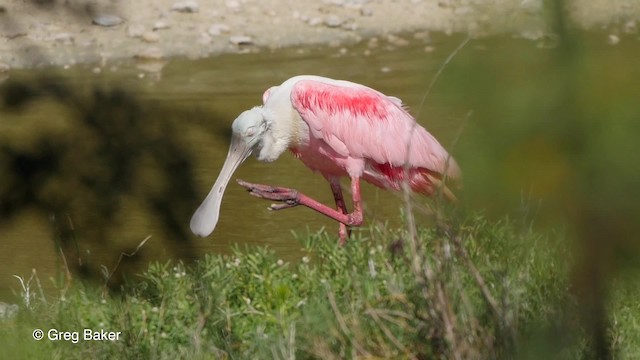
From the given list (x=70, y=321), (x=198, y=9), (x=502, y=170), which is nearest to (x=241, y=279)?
(x=70, y=321)

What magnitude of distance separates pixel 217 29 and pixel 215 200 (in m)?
2.88

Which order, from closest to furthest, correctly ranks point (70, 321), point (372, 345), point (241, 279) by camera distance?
point (372, 345) < point (70, 321) < point (241, 279)

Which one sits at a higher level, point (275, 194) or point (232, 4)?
point (275, 194)

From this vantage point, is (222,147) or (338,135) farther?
(222,147)

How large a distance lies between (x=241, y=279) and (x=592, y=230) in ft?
8.94

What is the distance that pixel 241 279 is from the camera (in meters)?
4.00

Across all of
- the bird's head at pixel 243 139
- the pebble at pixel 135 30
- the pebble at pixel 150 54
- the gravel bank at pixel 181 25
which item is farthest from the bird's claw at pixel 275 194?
the pebble at pixel 135 30

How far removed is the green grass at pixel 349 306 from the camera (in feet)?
7.75

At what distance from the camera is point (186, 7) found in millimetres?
7684

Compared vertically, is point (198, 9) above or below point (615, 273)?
below

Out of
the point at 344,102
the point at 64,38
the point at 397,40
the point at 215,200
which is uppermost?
the point at 344,102

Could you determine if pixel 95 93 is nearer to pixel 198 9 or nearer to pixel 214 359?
pixel 198 9

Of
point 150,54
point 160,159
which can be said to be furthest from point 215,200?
point 150,54

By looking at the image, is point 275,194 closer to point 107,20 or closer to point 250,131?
point 250,131
